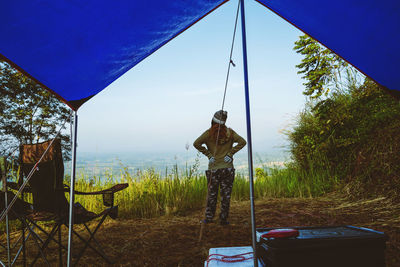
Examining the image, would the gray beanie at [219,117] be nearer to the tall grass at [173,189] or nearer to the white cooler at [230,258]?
the tall grass at [173,189]

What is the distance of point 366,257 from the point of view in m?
1.46

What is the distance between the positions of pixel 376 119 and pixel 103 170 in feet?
17.4

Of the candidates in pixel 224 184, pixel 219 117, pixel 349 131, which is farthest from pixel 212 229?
pixel 349 131

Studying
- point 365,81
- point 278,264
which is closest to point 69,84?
point 278,264

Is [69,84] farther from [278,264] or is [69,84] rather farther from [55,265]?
[278,264]

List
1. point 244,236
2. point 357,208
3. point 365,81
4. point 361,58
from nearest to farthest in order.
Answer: point 361,58
point 244,236
point 357,208
point 365,81

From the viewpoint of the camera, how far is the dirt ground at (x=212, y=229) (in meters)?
2.77

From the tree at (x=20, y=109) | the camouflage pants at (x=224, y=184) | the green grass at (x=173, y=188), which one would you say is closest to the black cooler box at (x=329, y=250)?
the camouflage pants at (x=224, y=184)

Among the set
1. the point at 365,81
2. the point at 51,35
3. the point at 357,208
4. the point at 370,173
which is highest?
the point at 365,81

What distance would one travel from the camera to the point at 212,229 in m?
3.66

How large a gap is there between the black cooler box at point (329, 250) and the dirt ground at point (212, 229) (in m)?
1.17

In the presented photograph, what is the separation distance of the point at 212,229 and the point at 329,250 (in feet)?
7.75

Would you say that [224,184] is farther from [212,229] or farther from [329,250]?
[329,250]

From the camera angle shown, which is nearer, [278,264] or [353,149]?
[278,264]
